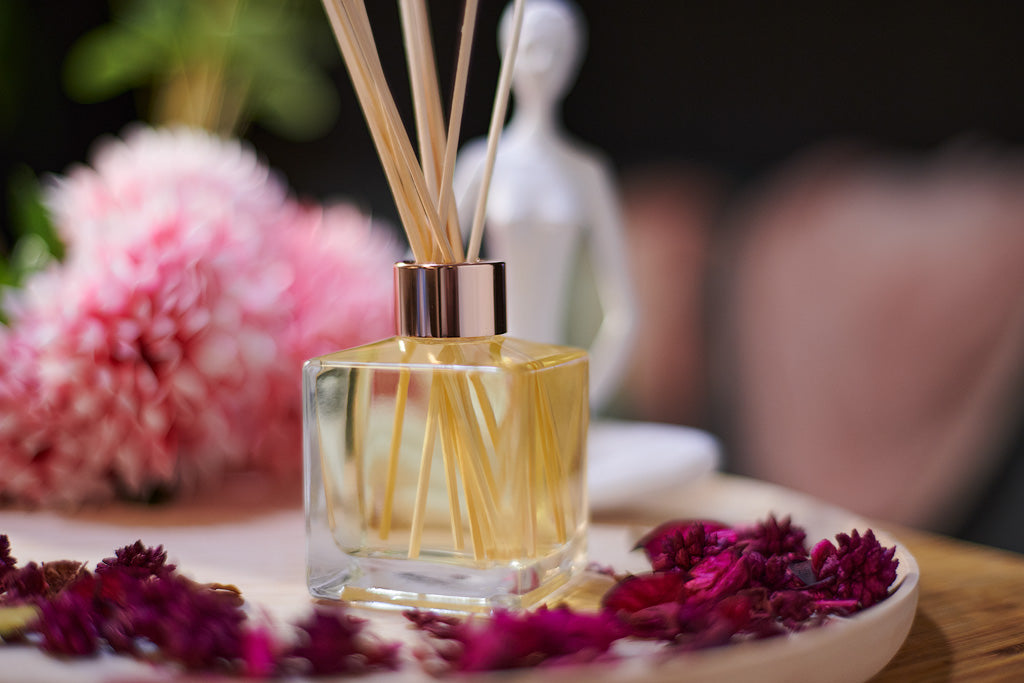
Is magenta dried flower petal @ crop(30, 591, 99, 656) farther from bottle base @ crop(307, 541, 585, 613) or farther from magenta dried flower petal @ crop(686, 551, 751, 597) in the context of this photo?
magenta dried flower petal @ crop(686, 551, 751, 597)

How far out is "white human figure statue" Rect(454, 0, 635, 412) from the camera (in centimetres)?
58

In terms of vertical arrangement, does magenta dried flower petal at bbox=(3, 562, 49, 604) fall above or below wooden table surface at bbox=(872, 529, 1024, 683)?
above

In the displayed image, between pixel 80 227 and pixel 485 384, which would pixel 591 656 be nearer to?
pixel 485 384

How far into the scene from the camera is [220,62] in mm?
1222

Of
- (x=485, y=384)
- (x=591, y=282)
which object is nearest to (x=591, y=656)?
A: (x=485, y=384)

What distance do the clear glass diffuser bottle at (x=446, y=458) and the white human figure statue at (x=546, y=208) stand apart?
0.21 metres

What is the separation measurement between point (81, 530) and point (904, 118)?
735mm

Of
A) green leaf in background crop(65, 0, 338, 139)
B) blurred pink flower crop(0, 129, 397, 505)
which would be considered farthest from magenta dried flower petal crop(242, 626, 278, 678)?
green leaf in background crop(65, 0, 338, 139)

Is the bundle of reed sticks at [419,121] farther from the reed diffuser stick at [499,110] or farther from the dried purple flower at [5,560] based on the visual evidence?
the dried purple flower at [5,560]

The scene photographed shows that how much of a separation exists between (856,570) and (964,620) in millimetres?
85

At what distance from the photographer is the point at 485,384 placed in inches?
13.3

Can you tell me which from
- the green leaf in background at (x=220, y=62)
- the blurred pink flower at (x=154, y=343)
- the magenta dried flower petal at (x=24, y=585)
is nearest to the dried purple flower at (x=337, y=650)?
the magenta dried flower petal at (x=24, y=585)

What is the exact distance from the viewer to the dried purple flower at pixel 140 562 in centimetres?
34

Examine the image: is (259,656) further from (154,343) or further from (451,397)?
(154,343)
